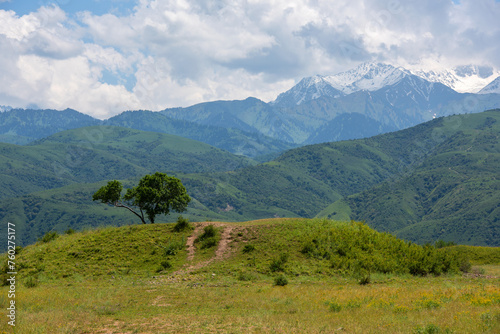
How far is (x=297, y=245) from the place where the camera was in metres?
50.3

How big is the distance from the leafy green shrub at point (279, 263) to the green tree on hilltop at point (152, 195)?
97.9 feet

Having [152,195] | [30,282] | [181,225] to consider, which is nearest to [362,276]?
[181,225]

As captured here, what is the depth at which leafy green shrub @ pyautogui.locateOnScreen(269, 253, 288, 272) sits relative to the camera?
4462 centimetres

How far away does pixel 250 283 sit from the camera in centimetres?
3988

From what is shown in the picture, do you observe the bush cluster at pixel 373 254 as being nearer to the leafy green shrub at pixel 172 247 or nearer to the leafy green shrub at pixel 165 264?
the leafy green shrub at pixel 172 247

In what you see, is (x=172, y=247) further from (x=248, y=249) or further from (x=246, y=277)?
(x=246, y=277)

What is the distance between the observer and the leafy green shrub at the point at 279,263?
4462 centimetres

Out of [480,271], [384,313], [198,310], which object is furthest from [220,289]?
[480,271]

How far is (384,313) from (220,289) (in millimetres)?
16527

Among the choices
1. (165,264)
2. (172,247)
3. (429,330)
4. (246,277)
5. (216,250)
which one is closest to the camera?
(429,330)

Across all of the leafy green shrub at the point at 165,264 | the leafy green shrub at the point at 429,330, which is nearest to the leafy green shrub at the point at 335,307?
the leafy green shrub at the point at 429,330

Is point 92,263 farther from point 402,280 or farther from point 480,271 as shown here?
point 480,271

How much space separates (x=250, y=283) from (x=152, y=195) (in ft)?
111

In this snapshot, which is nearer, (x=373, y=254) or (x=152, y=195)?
(x=373, y=254)
